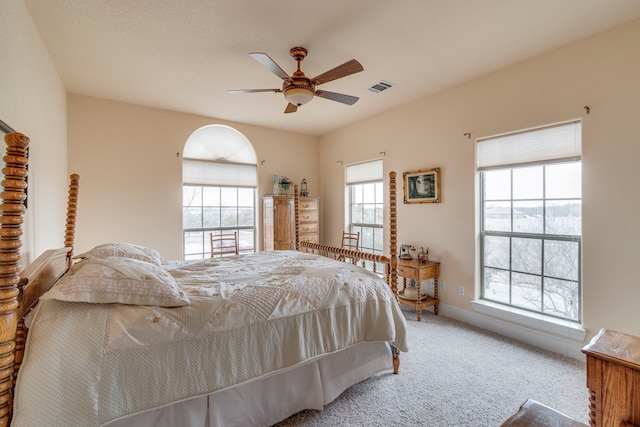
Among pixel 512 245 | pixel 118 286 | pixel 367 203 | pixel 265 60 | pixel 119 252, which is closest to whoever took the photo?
pixel 118 286

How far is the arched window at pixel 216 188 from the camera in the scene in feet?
15.1

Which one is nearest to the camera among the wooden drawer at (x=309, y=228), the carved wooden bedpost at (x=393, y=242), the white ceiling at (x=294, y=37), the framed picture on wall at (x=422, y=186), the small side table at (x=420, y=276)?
the white ceiling at (x=294, y=37)

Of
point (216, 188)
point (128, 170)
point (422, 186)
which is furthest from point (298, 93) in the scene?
point (128, 170)

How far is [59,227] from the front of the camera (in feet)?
10.5

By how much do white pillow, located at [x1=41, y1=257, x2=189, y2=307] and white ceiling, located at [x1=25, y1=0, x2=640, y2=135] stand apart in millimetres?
1926

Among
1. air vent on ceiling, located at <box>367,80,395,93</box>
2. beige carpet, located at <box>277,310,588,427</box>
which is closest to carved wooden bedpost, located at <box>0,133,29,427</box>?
beige carpet, located at <box>277,310,588,427</box>

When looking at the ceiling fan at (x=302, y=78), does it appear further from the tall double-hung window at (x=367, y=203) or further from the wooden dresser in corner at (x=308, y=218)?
the wooden dresser in corner at (x=308, y=218)

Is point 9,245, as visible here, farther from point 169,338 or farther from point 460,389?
point 460,389

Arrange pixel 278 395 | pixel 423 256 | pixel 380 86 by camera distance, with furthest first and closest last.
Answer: pixel 423 256 → pixel 380 86 → pixel 278 395

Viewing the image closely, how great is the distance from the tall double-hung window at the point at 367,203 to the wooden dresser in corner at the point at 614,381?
3.91 m

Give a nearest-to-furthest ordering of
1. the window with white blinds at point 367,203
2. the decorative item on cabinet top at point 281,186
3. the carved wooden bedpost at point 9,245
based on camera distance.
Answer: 1. the carved wooden bedpost at point 9,245
2. the window with white blinds at point 367,203
3. the decorative item on cabinet top at point 281,186

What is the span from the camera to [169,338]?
4.60 feet

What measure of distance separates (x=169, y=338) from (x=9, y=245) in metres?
0.73

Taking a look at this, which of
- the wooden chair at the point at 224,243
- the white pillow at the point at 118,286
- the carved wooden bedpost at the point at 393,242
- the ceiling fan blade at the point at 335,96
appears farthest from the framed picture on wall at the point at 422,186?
the white pillow at the point at 118,286
